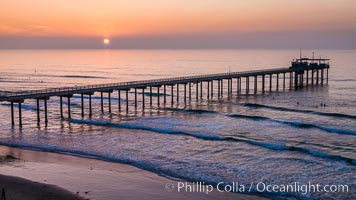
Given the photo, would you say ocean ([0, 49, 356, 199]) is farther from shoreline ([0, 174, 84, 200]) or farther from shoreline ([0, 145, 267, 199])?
shoreline ([0, 174, 84, 200])

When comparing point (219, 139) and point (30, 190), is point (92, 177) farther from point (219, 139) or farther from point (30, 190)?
point (219, 139)

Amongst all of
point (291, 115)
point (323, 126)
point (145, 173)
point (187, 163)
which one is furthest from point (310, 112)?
point (145, 173)

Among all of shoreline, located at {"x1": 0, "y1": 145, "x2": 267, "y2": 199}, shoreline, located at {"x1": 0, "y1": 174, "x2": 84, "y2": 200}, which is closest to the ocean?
shoreline, located at {"x1": 0, "y1": 145, "x2": 267, "y2": 199}

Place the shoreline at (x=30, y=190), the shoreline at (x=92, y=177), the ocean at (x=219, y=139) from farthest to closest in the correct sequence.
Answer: the ocean at (x=219, y=139) → the shoreline at (x=92, y=177) → the shoreline at (x=30, y=190)

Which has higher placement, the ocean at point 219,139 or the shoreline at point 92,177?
the ocean at point 219,139

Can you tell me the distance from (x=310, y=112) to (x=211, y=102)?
12.9m

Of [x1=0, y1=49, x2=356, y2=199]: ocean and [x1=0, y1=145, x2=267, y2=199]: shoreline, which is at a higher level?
[x1=0, y1=49, x2=356, y2=199]: ocean

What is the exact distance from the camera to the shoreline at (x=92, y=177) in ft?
63.5

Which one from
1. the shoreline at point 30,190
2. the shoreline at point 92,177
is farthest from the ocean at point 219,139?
the shoreline at point 30,190

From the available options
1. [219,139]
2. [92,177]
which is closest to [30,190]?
[92,177]

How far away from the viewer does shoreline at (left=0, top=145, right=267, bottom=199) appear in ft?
63.5

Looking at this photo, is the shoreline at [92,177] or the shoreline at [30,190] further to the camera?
the shoreline at [92,177]

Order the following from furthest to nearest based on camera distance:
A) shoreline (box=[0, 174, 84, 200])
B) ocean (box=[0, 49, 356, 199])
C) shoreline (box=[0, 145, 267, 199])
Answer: ocean (box=[0, 49, 356, 199])
shoreline (box=[0, 145, 267, 199])
shoreline (box=[0, 174, 84, 200])

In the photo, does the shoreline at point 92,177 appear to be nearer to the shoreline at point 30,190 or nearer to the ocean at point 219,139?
the shoreline at point 30,190
